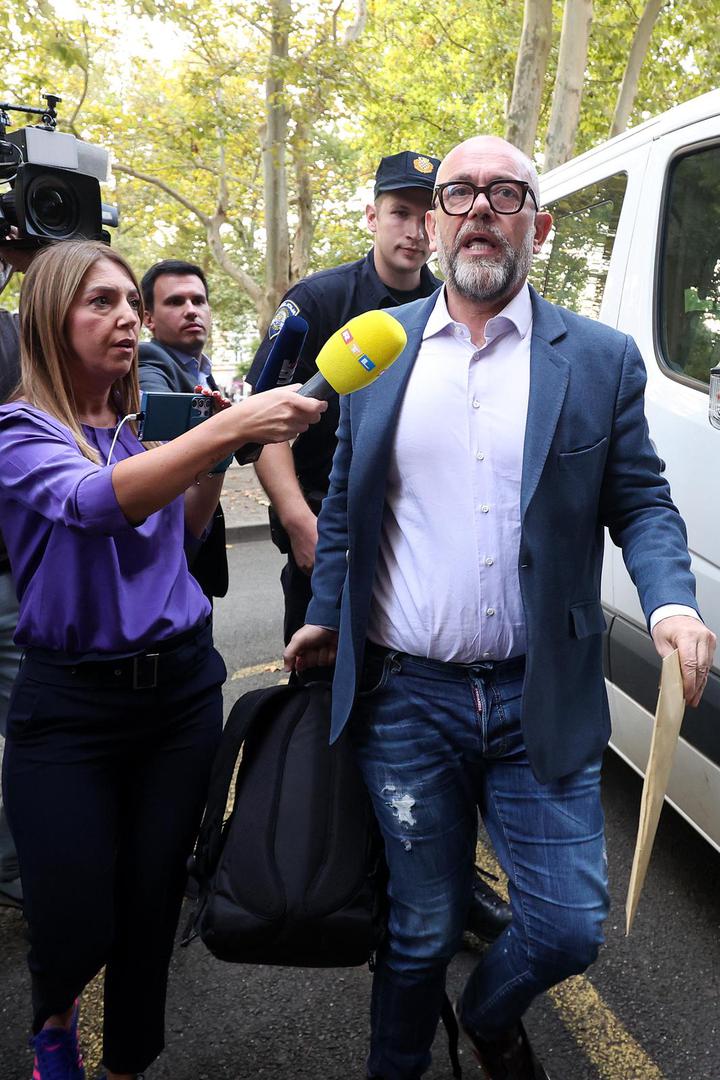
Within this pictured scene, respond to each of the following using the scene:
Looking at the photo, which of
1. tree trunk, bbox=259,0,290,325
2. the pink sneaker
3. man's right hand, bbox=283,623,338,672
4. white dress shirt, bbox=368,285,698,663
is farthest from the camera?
tree trunk, bbox=259,0,290,325

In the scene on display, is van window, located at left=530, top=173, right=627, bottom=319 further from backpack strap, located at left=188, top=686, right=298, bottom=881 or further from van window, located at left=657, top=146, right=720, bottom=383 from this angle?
backpack strap, located at left=188, top=686, right=298, bottom=881

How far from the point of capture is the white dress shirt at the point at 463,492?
1.71 metres

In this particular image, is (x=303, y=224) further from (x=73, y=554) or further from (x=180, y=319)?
(x=73, y=554)

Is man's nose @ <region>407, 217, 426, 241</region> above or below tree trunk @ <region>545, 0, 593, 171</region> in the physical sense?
below

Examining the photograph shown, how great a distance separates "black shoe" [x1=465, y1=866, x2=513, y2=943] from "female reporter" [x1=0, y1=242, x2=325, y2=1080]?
0.94 metres

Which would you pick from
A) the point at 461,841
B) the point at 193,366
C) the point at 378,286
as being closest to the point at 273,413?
the point at 461,841

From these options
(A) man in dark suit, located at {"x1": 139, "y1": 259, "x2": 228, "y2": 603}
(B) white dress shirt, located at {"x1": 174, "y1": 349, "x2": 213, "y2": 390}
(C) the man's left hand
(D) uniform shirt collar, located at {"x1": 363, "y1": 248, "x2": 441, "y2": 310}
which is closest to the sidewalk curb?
(A) man in dark suit, located at {"x1": 139, "y1": 259, "x2": 228, "y2": 603}

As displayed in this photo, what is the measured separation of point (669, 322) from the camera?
8.27 feet

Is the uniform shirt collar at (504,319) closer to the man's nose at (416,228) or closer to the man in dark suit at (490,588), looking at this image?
the man in dark suit at (490,588)

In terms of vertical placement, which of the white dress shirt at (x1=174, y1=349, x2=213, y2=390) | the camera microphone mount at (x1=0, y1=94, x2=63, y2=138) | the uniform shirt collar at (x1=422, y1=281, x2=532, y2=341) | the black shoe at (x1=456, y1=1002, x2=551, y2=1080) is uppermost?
the camera microphone mount at (x1=0, y1=94, x2=63, y2=138)

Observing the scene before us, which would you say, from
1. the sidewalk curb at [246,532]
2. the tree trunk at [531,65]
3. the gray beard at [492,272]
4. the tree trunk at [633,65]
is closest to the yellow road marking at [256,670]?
the gray beard at [492,272]

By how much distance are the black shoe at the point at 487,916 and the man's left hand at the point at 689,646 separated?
1247 mm

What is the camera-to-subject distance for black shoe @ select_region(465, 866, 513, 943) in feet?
8.09

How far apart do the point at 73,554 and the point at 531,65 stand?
825 cm
